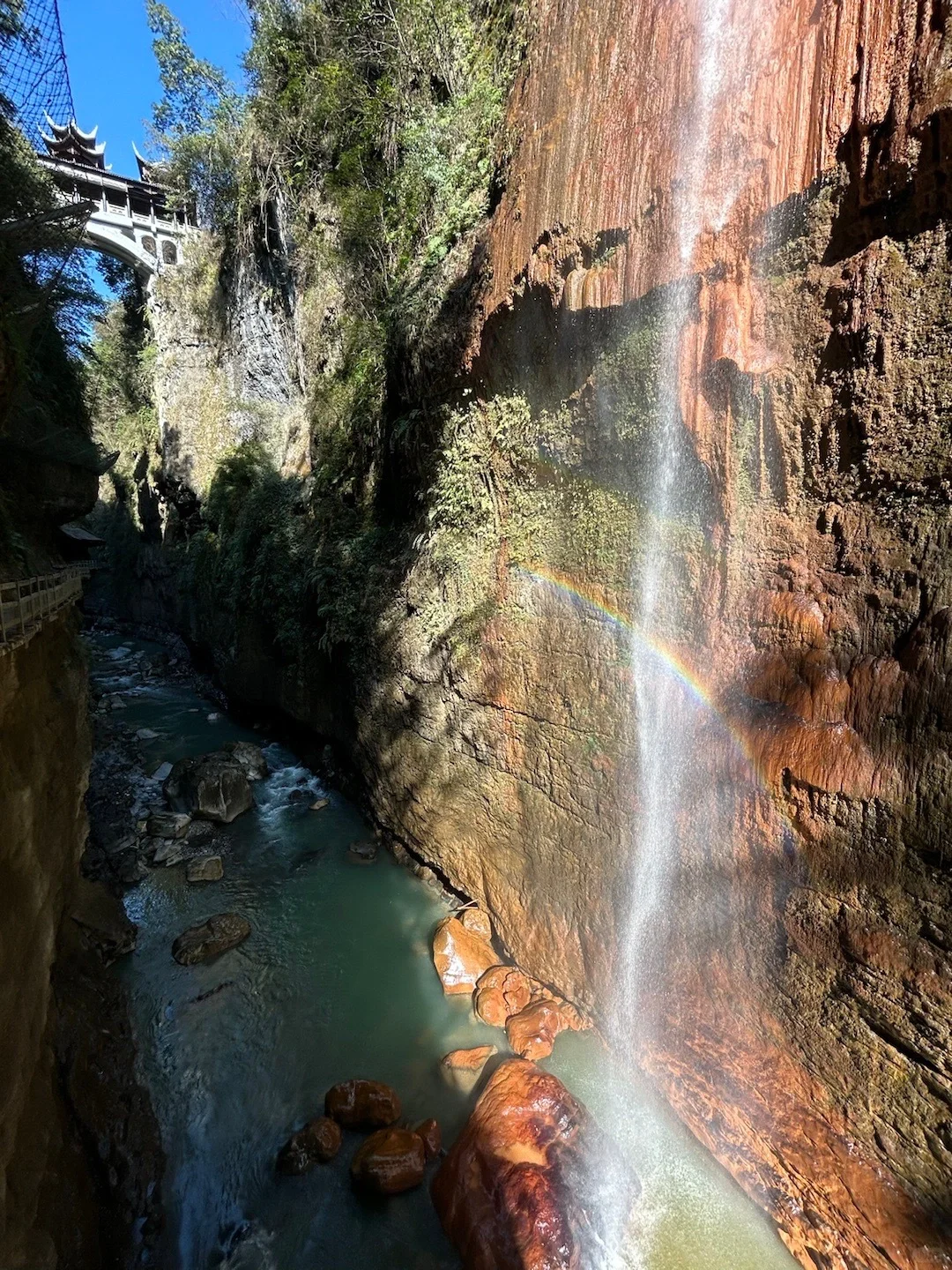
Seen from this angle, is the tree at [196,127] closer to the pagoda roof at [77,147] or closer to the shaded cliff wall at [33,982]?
the pagoda roof at [77,147]

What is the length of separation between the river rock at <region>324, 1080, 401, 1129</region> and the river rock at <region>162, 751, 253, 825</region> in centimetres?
608

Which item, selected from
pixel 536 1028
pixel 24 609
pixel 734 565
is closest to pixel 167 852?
pixel 24 609

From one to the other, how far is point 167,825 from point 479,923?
6.19 m

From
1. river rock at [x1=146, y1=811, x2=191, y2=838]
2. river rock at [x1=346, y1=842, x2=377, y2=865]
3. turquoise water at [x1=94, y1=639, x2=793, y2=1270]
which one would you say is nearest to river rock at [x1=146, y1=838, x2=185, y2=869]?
river rock at [x1=146, y1=811, x2=191, y2=838]

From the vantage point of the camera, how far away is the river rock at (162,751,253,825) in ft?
35.5

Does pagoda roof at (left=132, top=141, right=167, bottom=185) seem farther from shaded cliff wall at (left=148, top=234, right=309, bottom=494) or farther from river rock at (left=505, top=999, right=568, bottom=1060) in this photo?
river rock at (left=505, top=999, right=568, bottom=1060)

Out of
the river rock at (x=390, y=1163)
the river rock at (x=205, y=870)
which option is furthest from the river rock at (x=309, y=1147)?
the river rock at (x=205, y=870)

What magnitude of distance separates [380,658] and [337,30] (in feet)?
40.2

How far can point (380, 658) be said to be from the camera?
9211 millimetres

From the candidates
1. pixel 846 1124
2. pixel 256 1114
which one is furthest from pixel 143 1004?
pixel 846 1124

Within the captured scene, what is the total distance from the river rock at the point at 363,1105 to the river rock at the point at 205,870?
4.37 meters

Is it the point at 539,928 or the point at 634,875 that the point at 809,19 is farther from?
the point at 539,928

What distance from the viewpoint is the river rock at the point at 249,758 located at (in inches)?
492

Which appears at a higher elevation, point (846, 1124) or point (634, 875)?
point (634, 875)
